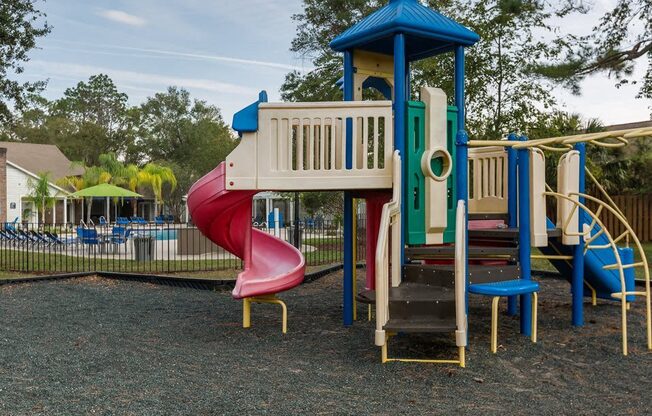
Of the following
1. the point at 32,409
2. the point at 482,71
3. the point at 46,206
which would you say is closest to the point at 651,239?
the point at 482,71

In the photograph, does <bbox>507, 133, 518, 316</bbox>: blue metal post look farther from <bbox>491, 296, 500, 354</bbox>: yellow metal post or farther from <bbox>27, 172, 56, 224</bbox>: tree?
<bbox>27, 172, 56, 224</bbox>: tree

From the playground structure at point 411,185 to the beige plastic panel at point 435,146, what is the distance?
1 centimetres

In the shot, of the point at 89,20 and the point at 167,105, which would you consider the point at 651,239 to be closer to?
the point at 89,20

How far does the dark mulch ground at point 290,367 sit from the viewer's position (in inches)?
158

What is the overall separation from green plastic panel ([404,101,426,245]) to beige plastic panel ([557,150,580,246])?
186 centimetres

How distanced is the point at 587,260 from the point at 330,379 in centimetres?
413

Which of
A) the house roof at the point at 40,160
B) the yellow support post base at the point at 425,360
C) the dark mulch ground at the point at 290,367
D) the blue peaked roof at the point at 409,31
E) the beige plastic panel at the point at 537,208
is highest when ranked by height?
the house roof at the point at 40,160

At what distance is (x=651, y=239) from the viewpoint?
21828 mm

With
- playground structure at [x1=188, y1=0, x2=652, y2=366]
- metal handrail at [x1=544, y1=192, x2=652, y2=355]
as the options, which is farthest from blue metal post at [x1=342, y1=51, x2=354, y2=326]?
metal handrail at [x1=544, y1=192, x2=652, y2=355]

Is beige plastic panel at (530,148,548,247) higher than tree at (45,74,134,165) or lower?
lower

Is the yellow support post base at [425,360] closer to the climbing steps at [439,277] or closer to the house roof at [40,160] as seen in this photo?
the climbing steps at [439,277]

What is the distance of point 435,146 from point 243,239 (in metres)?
2.66

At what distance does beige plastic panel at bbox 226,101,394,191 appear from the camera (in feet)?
19.1

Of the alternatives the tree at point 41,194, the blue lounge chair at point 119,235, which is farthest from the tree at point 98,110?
the blue lounge chair at point 119,235
